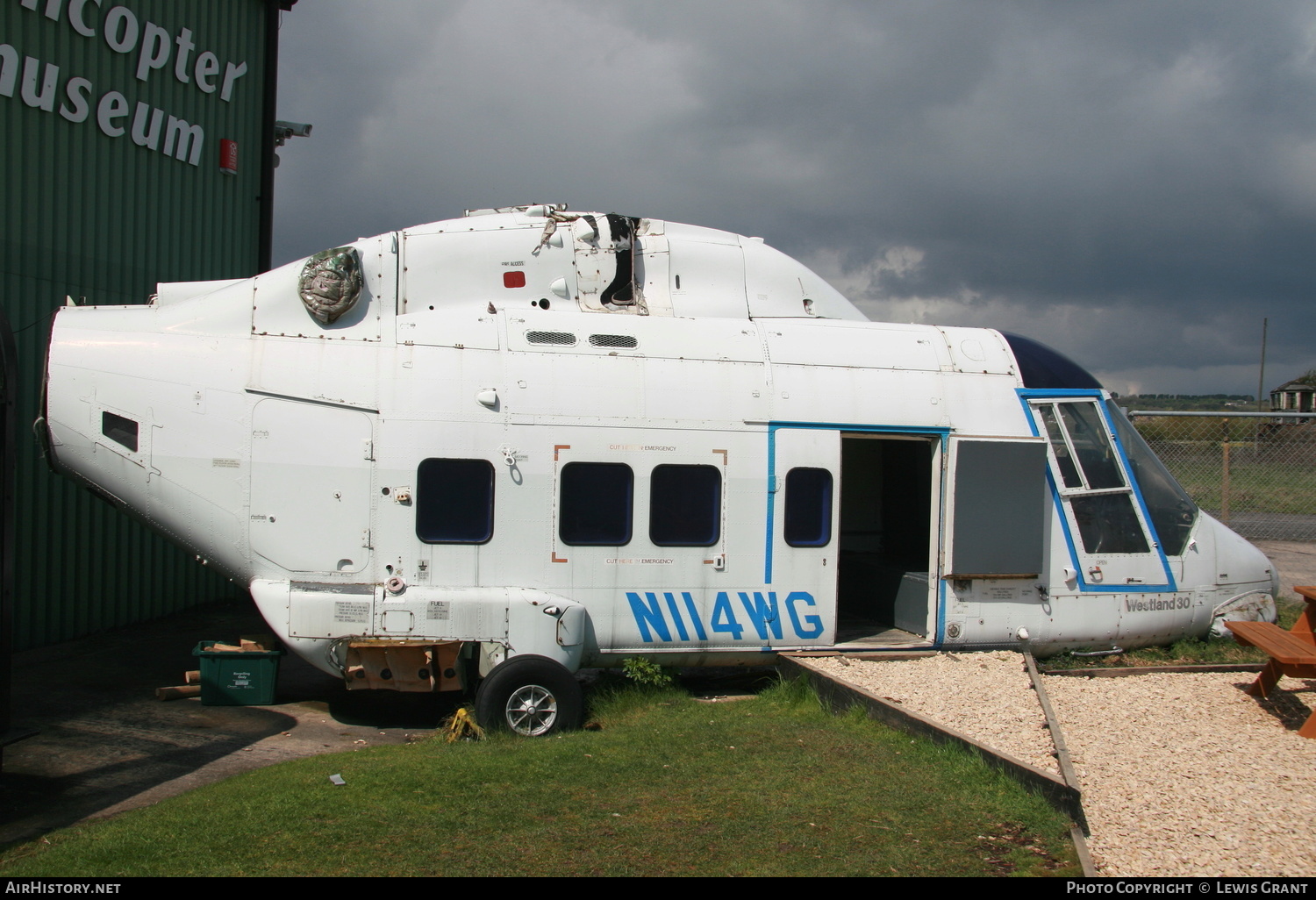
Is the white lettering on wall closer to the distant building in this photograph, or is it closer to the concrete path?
the concrete path

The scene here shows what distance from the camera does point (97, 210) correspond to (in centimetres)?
1101

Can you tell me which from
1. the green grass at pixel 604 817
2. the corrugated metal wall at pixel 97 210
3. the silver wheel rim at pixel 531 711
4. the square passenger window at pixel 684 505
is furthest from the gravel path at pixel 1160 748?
the corrugated metal wall at pixel 97 210

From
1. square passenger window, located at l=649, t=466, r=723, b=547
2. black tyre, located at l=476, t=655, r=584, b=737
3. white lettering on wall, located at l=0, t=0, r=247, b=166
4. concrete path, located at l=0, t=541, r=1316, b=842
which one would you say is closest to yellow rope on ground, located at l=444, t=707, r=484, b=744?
black tyre, located at l=476, t=655, r=584, b=737

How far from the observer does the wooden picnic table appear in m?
7.06

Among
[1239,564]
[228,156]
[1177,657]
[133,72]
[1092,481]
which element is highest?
[133,72]

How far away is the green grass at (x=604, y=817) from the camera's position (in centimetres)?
475

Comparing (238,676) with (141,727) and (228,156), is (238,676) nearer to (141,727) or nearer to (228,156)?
(141,727)

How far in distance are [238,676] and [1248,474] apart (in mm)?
27177

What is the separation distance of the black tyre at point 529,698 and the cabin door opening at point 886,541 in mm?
2829

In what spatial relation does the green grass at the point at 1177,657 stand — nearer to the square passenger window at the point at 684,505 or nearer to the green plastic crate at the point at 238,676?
the square passenger window at the point at 684,505

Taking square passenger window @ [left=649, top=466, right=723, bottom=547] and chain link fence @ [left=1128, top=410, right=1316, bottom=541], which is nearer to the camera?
square passenger window @ [left=649, top=466, right=723, bottom=547]

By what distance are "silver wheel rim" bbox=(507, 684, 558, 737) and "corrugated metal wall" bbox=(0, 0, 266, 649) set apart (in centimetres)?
622

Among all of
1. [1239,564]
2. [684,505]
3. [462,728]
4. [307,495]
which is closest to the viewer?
[462,728]

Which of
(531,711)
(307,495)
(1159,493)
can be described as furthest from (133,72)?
(1159,493)
